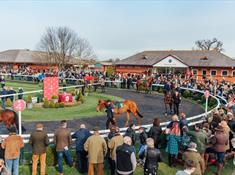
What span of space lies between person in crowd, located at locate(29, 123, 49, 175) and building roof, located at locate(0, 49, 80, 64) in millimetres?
53996

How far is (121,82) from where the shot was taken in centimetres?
3212

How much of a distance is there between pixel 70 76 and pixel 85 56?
123 ft

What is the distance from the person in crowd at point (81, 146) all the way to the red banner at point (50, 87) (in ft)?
39.9

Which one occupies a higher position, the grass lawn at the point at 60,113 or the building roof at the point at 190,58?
the building roof at the point at 190,58

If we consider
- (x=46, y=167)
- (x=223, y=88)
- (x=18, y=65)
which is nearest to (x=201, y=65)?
(x=223, y=88)

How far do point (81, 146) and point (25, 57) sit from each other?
56.9 metres

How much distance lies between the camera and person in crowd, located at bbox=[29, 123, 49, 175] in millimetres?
8398

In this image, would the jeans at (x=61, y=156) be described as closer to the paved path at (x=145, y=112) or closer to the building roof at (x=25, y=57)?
the paved path at (x=145, y=112)

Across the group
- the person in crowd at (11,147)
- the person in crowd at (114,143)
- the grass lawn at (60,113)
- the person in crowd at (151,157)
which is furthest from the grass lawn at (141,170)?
the grass lawn at (60,113)

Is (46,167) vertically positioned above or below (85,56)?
below

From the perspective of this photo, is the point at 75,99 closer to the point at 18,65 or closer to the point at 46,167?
the point at 46,167

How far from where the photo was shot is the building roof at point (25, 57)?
61188mm

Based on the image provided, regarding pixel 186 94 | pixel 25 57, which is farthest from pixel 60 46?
pixel 186 94

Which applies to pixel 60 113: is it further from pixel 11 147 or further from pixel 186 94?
pixel 186 94
